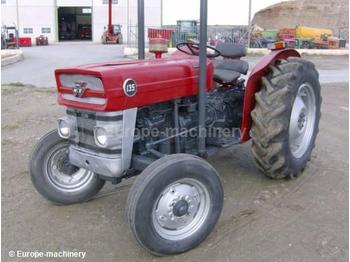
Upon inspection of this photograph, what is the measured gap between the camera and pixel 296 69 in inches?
164

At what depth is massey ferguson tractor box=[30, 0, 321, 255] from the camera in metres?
3.11

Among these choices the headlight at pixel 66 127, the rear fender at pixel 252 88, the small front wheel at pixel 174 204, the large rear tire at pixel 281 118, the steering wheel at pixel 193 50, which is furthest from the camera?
the steering wheel at pixel 193 50

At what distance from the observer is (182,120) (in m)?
3.88

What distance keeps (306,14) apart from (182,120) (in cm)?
4232

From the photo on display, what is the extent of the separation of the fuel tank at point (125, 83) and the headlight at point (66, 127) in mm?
134

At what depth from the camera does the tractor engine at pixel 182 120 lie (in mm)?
3566

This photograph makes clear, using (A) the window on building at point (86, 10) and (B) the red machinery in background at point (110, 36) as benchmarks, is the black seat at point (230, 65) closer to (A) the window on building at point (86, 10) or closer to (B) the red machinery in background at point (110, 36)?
(B) the red machinery in background at point (110, 36)

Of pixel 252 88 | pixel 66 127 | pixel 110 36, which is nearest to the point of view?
pixel 66 127

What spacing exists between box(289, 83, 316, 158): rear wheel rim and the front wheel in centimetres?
193

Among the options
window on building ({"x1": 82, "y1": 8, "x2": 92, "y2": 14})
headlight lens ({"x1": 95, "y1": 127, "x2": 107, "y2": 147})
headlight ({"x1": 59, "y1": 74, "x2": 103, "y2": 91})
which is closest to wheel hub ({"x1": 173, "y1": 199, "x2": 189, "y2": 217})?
headlight lens ({"x1": 95, "y1": 127, "x2": 107, "y2": 147})

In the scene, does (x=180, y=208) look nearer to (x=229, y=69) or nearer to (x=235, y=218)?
(x=235, y=218)

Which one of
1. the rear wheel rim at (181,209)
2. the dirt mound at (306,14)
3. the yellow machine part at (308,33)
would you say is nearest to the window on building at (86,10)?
the dirt mound at (306,14)

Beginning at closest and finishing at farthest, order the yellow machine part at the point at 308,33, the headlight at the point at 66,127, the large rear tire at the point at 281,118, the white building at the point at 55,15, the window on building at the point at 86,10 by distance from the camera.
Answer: the headlight at the point at 66,127 < the large rear tire at the point at 281,118 < the yellow machine part at the point at 308,33 < the white building at the point at 55,15 < the window on building at the point at 86,10

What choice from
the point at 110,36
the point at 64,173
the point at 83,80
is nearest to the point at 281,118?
the point at 83,80
